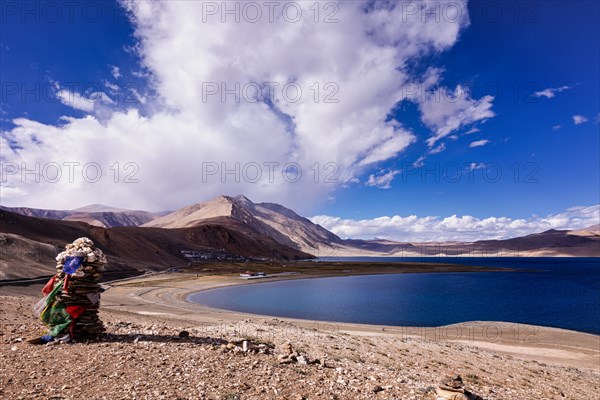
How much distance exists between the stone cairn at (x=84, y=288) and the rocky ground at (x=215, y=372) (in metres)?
0.72

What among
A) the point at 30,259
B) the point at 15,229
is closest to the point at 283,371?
the point at 30,259

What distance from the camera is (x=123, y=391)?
1006 cm

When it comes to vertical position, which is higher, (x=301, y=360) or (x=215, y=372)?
(x=215, y=372)

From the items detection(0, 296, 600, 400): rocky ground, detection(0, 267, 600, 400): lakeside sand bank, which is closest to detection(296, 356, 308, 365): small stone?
detection(0, 296, 600, 400): rocky ground

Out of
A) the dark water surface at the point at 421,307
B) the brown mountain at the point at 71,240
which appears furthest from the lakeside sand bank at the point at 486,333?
the brown mountain at the point at 71,240

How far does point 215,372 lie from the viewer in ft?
39.2

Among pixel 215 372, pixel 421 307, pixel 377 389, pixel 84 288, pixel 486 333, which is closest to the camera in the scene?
pixel 377 389

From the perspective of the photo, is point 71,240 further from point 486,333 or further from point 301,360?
point 301,360

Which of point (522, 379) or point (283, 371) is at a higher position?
point (283, 371)

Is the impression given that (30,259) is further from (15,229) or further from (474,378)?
(474,378)

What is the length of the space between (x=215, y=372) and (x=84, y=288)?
6.81 m

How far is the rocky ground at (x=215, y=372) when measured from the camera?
1041 cm

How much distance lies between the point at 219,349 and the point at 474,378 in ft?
40.7

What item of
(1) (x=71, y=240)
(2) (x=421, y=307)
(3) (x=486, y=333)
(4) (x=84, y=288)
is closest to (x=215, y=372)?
(4) (x=84, y=288)
